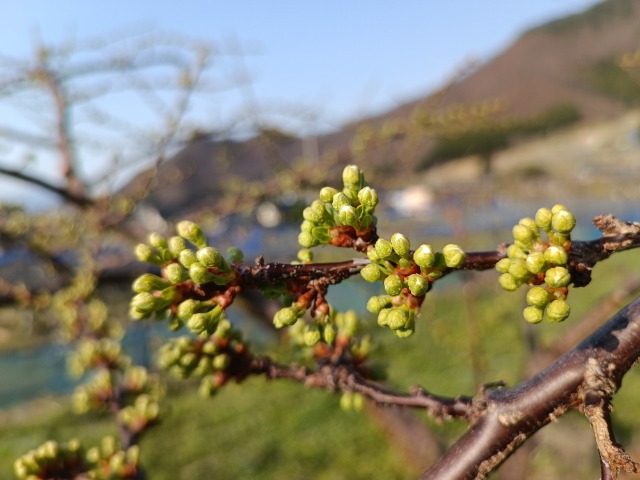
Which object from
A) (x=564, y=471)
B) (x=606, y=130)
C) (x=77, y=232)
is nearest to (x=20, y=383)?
(x=77, y=232)

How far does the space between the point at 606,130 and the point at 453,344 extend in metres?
5.17

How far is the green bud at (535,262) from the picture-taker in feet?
2.93

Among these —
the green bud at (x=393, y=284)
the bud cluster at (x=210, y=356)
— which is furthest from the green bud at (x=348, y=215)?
the bud cluster at (x=210, y=356)

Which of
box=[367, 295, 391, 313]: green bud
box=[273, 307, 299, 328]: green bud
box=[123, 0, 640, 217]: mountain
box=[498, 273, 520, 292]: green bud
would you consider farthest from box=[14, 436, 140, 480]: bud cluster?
box=[123, 0, 640, 217]: mountain

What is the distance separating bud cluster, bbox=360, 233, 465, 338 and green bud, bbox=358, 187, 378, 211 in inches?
3.0

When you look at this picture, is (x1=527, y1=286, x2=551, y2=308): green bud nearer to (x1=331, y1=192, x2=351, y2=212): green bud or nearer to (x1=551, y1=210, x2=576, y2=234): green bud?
(x1=551, y1=210, x2=576, y2=234): green bud

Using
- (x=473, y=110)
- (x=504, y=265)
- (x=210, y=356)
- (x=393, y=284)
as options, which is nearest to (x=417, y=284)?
(x=393, y=284)

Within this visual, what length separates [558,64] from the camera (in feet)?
34.5

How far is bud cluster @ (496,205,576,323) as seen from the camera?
89 centimetres

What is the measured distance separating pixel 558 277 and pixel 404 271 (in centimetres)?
24

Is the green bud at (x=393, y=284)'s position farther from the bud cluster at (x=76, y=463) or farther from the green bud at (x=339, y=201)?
the bud cluster at (x=76, y=463)

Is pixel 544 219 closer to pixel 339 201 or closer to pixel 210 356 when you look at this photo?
pixel 339 201

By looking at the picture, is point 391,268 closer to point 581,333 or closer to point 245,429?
point 581,333

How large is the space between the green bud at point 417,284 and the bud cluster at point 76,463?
1155mm
